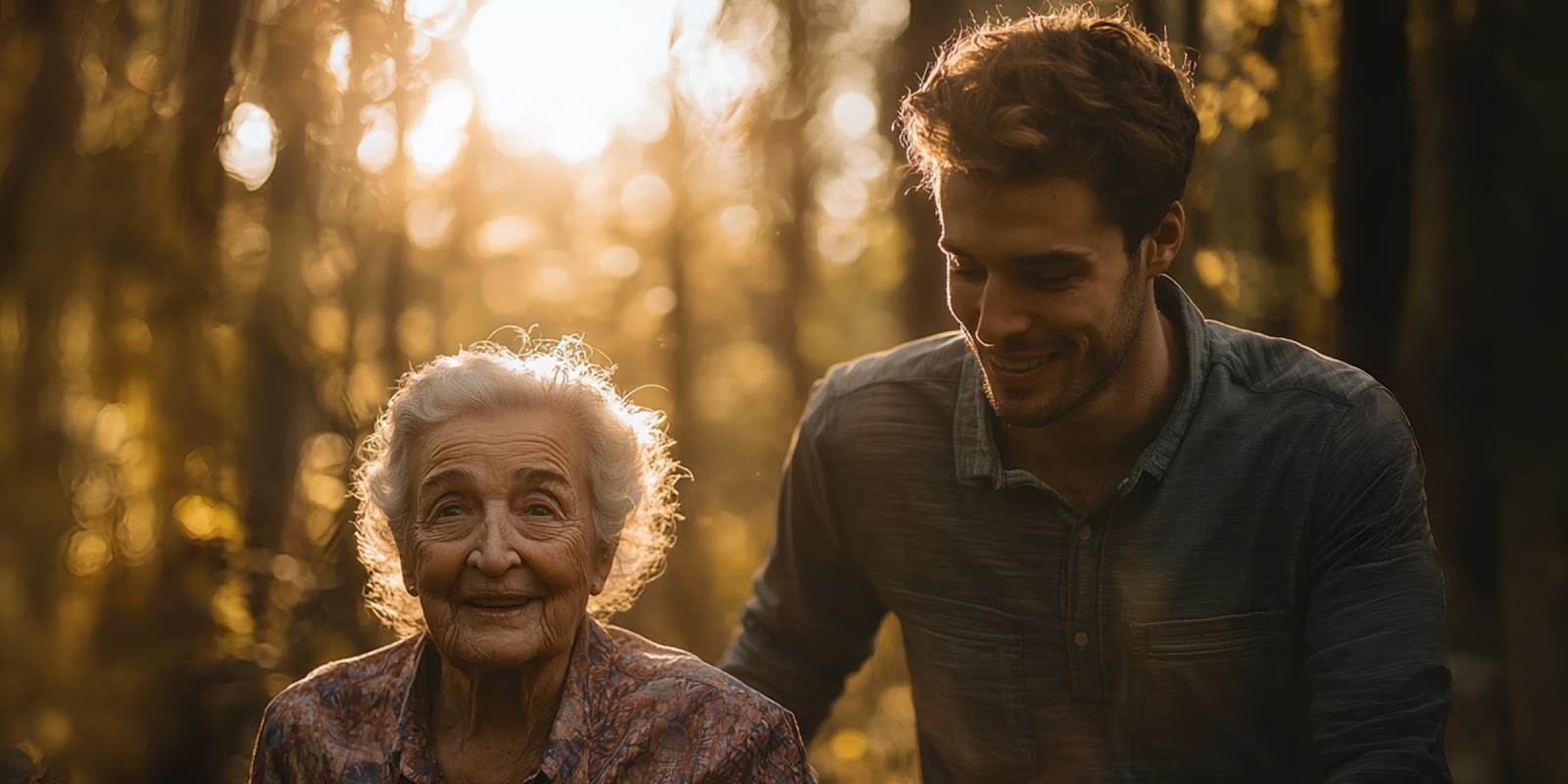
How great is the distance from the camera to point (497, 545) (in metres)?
2.63

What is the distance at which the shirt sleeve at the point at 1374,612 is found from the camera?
8.63 ft

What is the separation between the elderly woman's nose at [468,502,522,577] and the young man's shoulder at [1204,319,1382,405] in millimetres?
1557

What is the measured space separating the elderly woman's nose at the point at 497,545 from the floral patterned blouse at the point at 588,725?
0.28 meters

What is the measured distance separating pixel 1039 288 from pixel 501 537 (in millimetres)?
1189

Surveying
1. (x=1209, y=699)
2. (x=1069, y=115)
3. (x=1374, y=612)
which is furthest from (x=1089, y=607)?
(x=1069, y=115)

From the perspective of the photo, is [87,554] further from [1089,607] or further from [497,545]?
[1089,607]

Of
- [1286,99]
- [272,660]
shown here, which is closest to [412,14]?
[272,660]

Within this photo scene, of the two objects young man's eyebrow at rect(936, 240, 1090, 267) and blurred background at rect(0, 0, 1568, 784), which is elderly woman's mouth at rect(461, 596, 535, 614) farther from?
blurred background at rect(0, 0, 1568, 784)

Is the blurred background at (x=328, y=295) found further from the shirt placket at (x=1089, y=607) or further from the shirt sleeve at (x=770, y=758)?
the shirt sleeve at (x=770, y=758)

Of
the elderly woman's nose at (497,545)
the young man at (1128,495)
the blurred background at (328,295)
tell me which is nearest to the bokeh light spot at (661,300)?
the blurred background at (328,295)

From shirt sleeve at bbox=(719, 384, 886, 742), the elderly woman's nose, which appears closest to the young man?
shirt sleeve at bbox=(719, 384, 886, 742)

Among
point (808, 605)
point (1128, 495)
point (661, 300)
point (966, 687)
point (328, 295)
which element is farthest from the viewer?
point (661, 300)

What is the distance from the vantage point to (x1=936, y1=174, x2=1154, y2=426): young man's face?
9.23 feet

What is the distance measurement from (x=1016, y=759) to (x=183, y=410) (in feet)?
13.0
